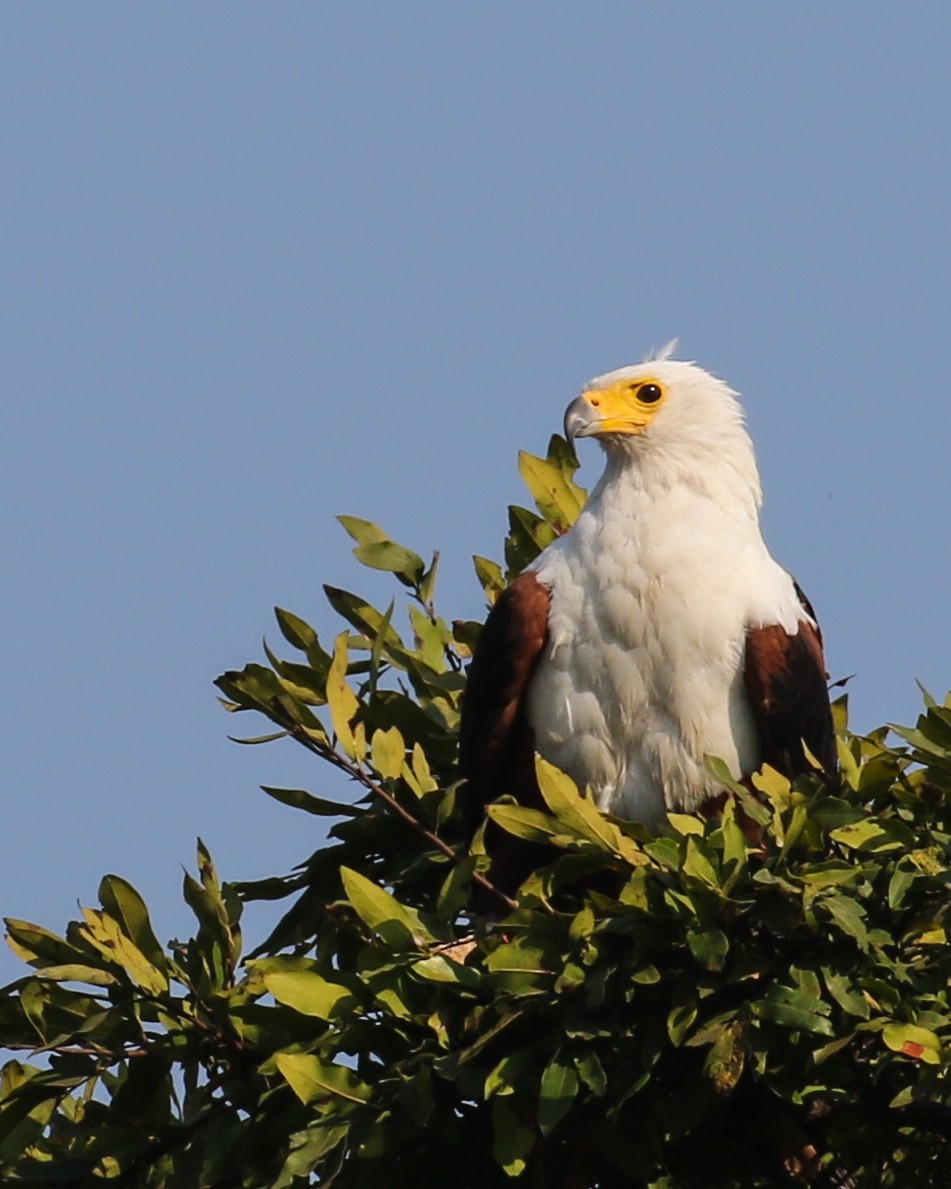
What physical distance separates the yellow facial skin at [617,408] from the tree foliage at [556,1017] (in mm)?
1793

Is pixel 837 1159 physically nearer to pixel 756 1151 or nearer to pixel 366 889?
pixel 756 1151

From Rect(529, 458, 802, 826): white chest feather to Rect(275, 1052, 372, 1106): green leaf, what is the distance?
6.47 ft

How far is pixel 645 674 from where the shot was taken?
6.96m

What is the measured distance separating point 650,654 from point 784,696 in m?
0.43

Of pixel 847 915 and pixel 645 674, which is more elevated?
pixel 645 674

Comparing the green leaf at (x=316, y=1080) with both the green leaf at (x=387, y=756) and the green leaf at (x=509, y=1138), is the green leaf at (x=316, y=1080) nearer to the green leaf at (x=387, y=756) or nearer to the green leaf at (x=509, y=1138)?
the green leaf at (x=509, y=1138)

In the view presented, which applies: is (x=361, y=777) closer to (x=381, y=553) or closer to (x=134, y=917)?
(x=134, y=917)

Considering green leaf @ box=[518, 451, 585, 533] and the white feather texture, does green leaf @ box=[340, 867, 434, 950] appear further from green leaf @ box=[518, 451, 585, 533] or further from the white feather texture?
green leaf @ box=[518, 451, 585, 533]

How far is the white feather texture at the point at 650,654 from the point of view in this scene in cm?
696

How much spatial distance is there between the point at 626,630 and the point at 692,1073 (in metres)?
1.88

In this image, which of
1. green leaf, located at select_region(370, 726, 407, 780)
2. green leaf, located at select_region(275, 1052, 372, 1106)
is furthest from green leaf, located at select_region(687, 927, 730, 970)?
green leaf, located at select_region(370, 726, 407, 780)

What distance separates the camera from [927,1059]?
504 cm

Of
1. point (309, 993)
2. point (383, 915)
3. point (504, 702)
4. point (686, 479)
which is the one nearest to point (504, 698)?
point (504, 702)

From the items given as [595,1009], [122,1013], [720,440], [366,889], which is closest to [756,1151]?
[595,1009]
